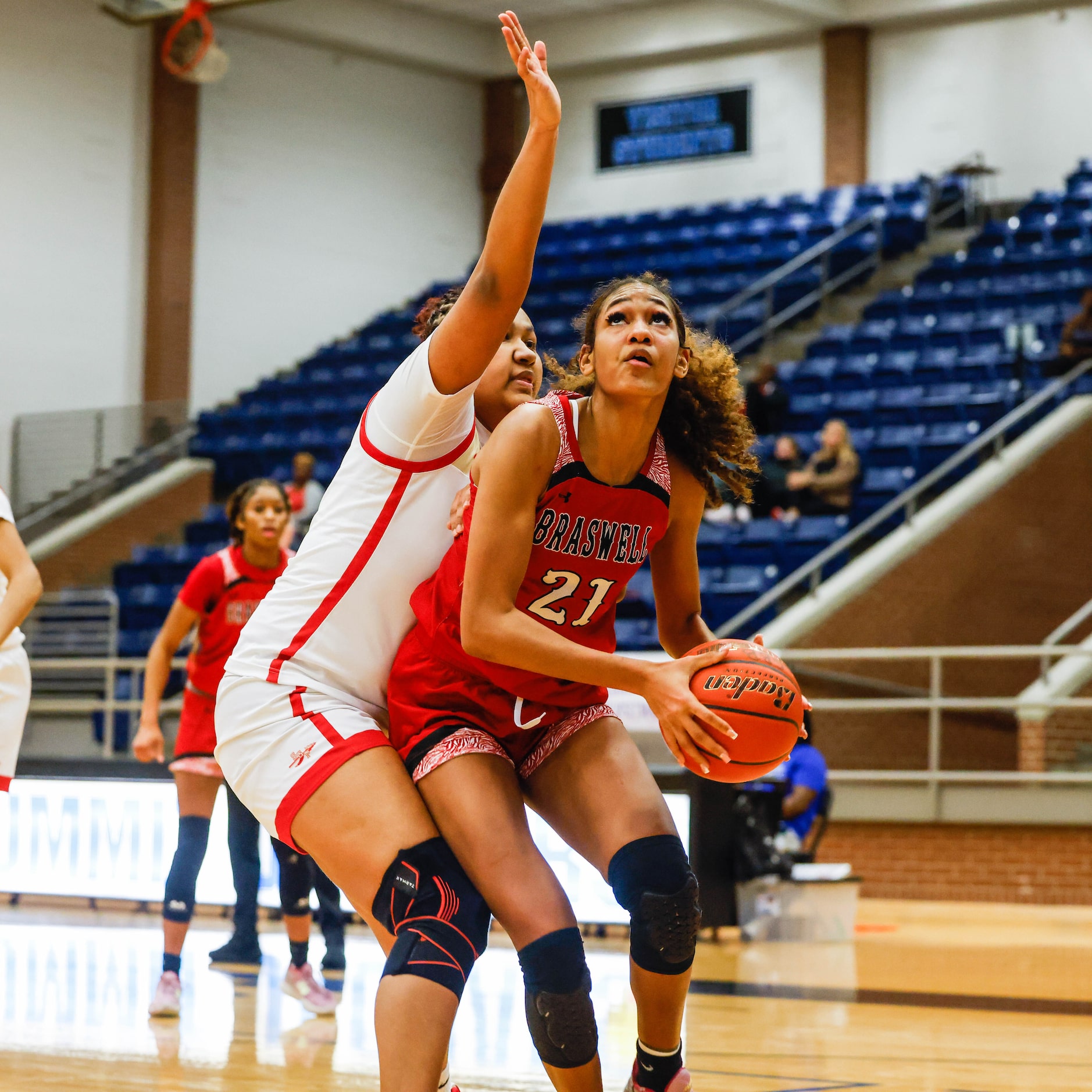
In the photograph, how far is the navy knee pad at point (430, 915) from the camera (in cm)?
267

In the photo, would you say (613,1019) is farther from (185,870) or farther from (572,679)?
(572,679)

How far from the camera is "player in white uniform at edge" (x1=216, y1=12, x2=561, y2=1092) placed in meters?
2.70

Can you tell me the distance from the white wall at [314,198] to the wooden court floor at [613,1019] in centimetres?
1102

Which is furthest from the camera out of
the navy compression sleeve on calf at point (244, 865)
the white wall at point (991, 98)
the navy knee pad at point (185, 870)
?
the white wall at point (991, 98)

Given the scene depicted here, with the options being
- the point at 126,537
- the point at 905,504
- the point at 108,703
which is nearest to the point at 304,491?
the point at 126,537

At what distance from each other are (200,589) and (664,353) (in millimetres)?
3370

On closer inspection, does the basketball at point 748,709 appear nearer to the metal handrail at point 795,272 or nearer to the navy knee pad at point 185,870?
the navy knee pad at point 185,870

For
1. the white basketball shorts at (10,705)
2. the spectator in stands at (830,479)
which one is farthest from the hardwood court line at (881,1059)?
the spectator in stands at (830,479)

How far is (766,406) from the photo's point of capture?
1311cm

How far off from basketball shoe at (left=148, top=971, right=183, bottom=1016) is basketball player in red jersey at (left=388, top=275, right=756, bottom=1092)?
108 inches

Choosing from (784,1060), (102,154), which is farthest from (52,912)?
(102,154)

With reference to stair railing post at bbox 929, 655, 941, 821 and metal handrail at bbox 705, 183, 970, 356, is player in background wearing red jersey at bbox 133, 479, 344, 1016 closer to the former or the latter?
stair railing post at bbox 929, 655, 941, 821

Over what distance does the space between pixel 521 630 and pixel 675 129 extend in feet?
59.0

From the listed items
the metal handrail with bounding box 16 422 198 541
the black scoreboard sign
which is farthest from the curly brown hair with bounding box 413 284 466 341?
the black scoreboard sign
